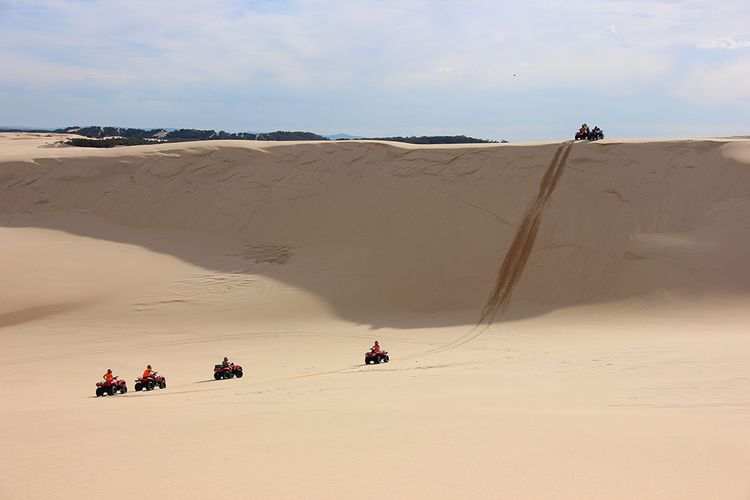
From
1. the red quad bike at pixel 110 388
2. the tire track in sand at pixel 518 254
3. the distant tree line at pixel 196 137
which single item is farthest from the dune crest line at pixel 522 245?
the distant tree line at pixel 196 137

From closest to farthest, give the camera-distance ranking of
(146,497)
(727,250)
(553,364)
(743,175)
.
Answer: (146,497), (553,364), (727,250), (743,175)

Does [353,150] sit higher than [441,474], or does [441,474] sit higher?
[353,150]

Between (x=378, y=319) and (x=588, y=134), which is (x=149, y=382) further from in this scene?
(x=588, y=134)

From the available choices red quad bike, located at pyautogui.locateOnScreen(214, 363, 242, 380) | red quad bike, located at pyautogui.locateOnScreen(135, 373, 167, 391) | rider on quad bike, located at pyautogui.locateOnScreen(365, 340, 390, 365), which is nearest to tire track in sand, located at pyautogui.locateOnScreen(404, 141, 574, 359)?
rider on quad bike, located at pyautogui.locateOnScreen(365, 340, 390, 365)

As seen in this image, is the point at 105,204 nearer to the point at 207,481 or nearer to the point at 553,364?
the point at 553,364

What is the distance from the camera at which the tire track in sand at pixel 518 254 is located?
17981 millimetres

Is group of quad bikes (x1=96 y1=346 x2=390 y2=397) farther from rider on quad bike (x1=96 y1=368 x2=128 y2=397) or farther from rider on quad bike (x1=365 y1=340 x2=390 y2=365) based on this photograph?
rider on quad bike (x1=365 y1=340 x2=390 y2=365)

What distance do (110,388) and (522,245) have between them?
1334 centimetres

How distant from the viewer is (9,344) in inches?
698

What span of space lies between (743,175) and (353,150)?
14246mm

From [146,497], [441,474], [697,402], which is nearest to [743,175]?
[697,402]

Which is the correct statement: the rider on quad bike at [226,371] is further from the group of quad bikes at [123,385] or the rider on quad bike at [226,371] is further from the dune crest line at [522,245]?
the dune crest line at [522,245]

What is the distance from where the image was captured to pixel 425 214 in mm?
25172

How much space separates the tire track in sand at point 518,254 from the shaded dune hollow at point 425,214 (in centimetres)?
6
